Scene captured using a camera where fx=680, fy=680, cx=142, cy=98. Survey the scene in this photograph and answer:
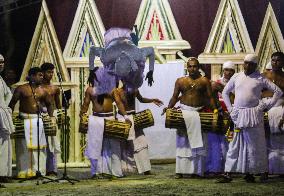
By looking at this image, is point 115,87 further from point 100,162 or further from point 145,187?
point 145,187

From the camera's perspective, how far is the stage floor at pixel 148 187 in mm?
8555

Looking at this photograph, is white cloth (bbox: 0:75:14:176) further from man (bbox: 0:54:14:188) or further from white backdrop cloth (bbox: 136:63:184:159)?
white backdrop cloth (bbox: 136:63:184:159)

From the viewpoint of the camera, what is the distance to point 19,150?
11.0 meters

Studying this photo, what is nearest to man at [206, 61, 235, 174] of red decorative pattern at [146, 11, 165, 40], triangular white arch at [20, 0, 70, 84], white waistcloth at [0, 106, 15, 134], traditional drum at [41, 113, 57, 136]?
traditional drum at [41, 113, 57, 136]

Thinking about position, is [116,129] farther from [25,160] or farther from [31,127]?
[25,160]

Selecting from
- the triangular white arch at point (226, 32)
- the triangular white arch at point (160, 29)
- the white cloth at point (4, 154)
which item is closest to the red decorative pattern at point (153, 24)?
the triangular white arch at point (160, 29)

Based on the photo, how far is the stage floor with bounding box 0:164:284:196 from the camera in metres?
8.55

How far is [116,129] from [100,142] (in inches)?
13.6

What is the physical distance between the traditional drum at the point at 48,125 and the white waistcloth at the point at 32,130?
0.19 ft

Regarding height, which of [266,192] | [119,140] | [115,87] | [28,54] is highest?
[28,54]

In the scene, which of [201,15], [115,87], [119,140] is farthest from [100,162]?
[201,15]

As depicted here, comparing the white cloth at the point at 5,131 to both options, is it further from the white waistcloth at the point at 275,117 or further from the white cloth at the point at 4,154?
the white waistcloth at the point at 275,117

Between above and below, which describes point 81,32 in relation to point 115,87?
above

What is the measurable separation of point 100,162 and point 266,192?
10.3 ft
